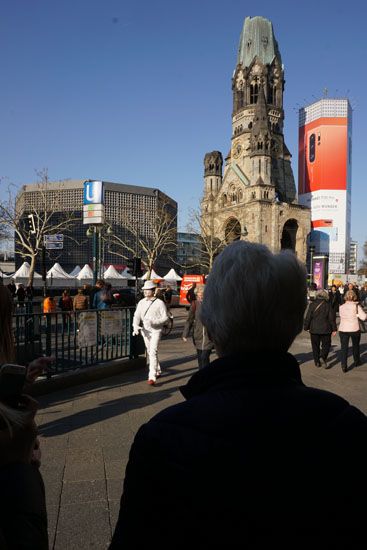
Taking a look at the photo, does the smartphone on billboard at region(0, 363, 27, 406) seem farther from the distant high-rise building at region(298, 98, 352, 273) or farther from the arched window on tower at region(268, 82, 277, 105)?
the arched window on tower at region(268, 82, 277, 105)

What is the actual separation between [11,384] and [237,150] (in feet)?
272

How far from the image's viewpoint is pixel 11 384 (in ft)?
4.83

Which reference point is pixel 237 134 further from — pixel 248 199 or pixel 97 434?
pixel 97 434

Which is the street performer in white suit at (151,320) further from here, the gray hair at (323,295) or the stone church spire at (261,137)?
the stone church spire at (261,137)

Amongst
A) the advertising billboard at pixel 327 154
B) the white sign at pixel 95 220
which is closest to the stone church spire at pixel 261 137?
the advertising billboard at pixel 327 154

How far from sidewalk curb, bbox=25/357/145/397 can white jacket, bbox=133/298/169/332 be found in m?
1.01

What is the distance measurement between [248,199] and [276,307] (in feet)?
226

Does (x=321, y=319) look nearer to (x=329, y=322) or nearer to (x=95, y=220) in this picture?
(x=329, y=322)

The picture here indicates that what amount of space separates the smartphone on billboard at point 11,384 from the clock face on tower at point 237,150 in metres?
81.7

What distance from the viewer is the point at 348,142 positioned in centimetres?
6531

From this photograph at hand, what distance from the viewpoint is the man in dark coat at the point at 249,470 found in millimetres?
1037

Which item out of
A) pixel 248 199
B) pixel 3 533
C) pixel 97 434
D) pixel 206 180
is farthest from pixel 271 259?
pixel 206 180

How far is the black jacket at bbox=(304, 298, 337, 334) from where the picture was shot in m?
9.81

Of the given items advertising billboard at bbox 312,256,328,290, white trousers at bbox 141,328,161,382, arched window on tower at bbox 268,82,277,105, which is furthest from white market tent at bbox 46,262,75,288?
arched window on tower at bbox 268,82,277,105
